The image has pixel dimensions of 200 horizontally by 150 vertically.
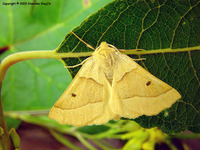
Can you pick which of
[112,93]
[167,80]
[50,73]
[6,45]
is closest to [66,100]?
[112,93]

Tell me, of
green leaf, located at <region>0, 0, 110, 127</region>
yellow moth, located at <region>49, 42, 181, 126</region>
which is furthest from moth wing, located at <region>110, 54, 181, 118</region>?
green leaf, located at <region>0, 0, 110, 127</region>

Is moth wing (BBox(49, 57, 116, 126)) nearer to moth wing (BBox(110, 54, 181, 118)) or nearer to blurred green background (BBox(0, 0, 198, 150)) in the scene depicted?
moth wing (BBox(110, 54, 181, 118))

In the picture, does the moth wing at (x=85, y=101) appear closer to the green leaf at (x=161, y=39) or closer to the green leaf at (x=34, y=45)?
the green leaf at (x=161, y=39)

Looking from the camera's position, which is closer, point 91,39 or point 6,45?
point 91,39

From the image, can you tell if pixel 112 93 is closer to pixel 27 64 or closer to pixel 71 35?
pixel 71 35

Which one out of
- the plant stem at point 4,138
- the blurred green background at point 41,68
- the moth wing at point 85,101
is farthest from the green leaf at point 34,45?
the plant stem at point 4,138

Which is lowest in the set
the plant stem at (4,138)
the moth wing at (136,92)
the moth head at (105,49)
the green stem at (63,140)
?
the green stem at (63,140)
